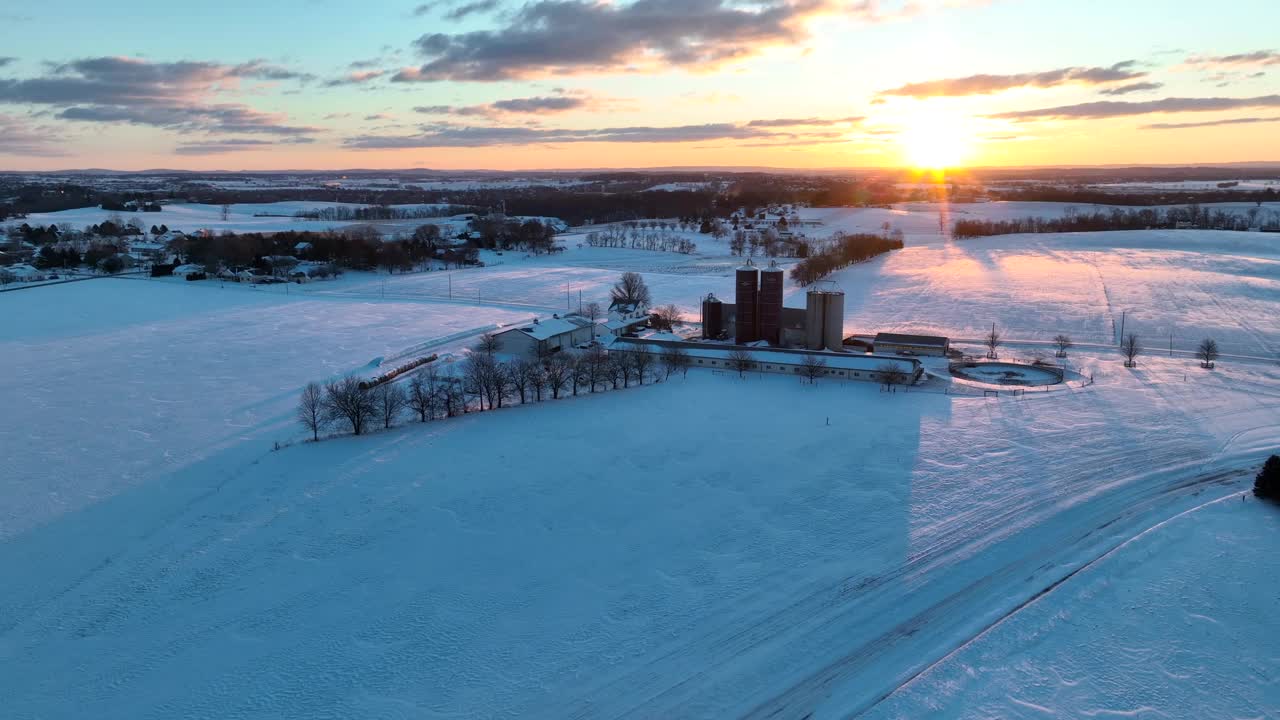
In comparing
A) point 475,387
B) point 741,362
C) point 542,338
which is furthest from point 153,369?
point 741,362

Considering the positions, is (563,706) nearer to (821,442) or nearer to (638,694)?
(638,694)

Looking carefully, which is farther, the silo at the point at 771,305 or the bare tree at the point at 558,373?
the silo at the point at 771,305

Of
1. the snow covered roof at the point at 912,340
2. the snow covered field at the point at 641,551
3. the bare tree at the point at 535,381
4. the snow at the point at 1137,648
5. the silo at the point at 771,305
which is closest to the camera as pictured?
the snow at the point at 1137,648

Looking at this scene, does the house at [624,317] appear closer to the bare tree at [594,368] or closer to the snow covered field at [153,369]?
the snow covered field at [153,369]

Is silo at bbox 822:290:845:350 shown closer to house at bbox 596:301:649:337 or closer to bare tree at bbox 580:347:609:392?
house at bbox 596:301:649:337

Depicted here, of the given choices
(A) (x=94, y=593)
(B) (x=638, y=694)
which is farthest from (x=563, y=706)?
(A) (x=94, y=593)

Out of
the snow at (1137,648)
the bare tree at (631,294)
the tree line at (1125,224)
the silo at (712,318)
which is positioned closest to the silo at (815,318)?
the silo at (712,318)
